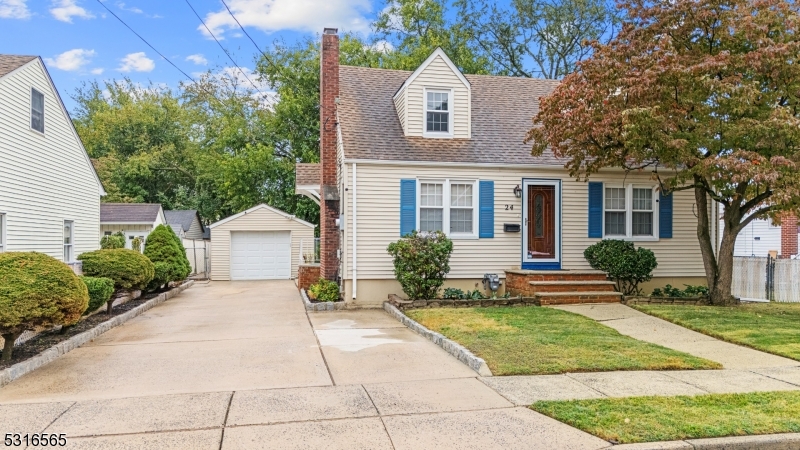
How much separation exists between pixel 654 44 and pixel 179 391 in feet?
33.0

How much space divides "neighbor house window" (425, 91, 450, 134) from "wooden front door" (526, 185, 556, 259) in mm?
2624

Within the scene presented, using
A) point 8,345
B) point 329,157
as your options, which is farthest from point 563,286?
point 8,345

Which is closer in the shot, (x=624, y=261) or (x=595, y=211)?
(x=624, y=261)

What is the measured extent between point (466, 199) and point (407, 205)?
1473mm

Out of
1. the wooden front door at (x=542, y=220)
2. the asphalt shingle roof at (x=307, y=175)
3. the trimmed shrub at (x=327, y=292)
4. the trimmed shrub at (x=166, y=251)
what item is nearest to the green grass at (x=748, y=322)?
the wooden front door at (x=542, y=220)

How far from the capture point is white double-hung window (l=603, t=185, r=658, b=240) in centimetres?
1345

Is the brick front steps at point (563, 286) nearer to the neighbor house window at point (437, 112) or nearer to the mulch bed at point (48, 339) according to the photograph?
the neighbor house window at point (437, 112)

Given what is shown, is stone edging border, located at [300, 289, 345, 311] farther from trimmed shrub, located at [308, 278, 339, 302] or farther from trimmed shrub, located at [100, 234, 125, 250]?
trimmed shrub, located at [100, 234, 125, 250]

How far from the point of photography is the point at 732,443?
427 cm

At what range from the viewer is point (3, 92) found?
1274 cm

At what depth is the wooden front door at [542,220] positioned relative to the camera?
13.2 metres

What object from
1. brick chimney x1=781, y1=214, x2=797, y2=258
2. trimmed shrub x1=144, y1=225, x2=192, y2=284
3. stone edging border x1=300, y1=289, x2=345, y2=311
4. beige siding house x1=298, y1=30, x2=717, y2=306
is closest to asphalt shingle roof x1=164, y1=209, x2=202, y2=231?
trimmed shrub x1=144, y1=225, x2=192, y2=284

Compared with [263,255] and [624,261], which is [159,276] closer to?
[263,255]

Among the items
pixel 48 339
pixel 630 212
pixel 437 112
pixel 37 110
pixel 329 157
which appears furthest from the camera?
pixel 329 157
